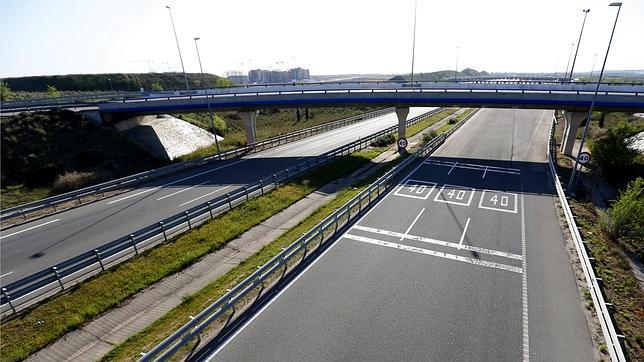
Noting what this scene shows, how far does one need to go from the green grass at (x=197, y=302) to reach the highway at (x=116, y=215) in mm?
7932

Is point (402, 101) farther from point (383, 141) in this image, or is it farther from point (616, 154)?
point (616, 154)

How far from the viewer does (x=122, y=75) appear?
390 feet

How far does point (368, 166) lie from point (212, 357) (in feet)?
77.5

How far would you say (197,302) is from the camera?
1131 centimetres

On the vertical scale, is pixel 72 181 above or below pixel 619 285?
above

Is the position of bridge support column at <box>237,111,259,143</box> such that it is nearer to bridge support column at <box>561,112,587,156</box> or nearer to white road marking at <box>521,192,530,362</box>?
white road marking at <box>521,192,530,362</box>

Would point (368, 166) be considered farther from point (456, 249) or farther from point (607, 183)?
point (607, 183)

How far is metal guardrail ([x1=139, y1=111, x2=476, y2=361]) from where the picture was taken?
8743 millimetres

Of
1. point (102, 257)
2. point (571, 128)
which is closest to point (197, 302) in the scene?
point (102, 257)

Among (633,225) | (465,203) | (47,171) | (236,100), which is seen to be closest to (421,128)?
(236,100)

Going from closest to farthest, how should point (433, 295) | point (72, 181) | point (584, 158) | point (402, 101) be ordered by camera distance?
point (433, 295) < point (584, 158) < point (72, 181) < point (402, 101)

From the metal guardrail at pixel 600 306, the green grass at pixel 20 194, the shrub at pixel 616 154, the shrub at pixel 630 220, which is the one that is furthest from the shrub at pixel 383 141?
the green grass at pixel 20 194

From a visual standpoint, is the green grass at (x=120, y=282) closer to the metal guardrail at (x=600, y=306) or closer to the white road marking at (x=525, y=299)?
the white road marking at (x=525, y=299)

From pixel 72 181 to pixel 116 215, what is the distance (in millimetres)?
11203
